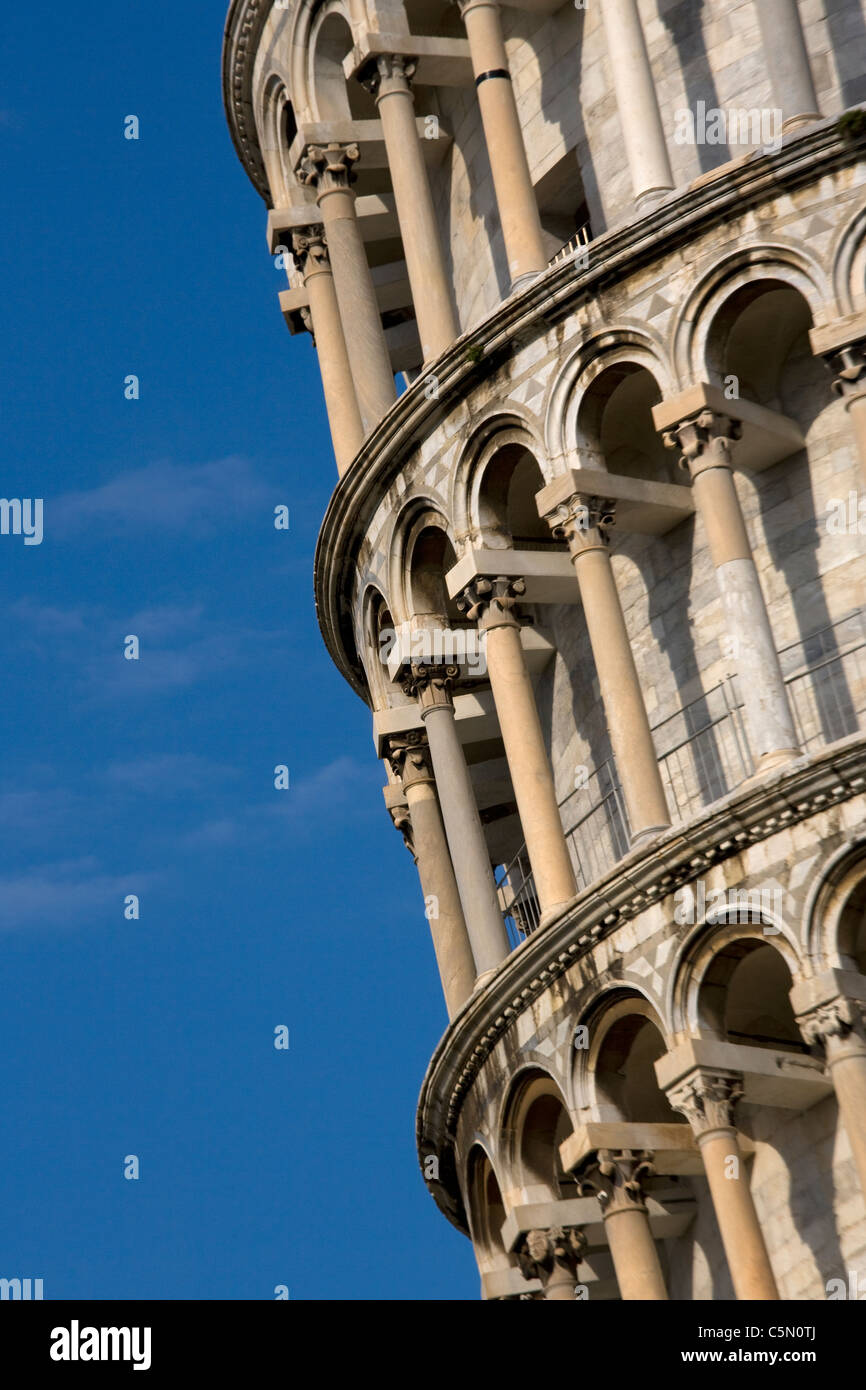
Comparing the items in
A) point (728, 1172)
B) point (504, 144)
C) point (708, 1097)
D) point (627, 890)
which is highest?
point (504, 144)

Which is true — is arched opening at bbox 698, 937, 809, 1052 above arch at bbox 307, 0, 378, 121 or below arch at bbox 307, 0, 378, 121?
below

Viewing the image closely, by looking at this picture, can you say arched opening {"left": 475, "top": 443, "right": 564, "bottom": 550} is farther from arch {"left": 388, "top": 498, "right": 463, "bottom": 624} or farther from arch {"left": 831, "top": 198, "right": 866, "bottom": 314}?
arch {"left": 831, "top": 198, "right": 866, "bottom": 314}

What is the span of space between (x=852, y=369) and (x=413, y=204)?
6350mm

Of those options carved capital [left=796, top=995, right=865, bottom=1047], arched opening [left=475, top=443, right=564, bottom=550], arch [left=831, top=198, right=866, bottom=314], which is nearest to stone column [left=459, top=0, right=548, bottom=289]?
arched opening [left=475, top=443, right=564, bottom=550]

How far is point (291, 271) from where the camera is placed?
33.6 metres

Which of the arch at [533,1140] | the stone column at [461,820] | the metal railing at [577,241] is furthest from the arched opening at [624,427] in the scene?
the arch at [533,1140]

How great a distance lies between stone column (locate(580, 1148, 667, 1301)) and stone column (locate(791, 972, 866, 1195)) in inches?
80.4

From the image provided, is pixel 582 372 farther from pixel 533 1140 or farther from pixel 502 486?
pixel 533 1140

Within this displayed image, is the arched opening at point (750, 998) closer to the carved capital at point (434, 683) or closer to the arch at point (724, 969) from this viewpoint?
the arch at point (724, 969)

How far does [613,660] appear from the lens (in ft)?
83.5

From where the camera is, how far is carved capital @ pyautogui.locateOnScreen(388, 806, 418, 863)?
1217 inches

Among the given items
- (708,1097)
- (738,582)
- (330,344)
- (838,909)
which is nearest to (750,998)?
(708,1097)

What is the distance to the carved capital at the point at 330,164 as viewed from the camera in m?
31.4
